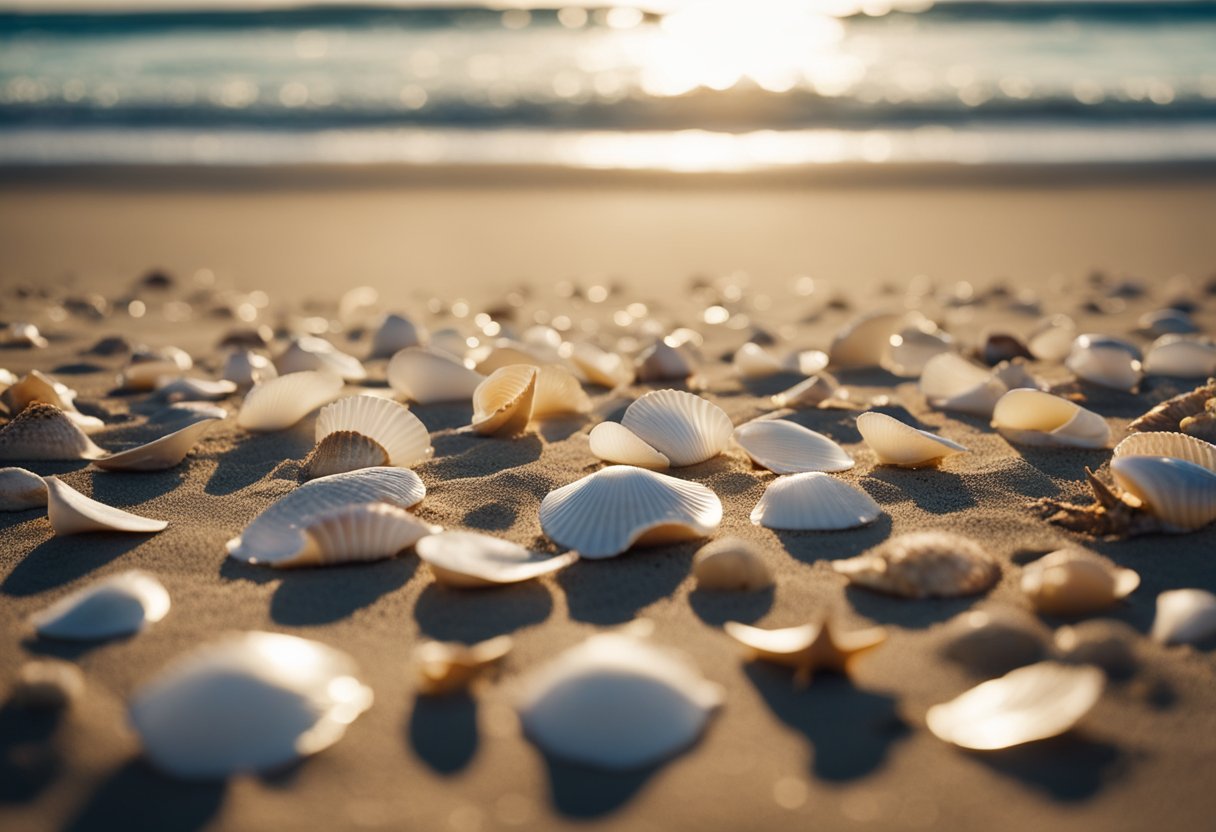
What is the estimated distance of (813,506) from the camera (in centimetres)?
222

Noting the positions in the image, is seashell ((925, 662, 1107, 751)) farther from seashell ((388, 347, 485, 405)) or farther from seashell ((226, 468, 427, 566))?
seashell ((388, 347, 485, 405))

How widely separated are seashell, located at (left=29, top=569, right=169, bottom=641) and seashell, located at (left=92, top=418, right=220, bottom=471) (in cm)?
80

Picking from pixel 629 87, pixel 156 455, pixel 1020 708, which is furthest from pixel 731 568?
pixel 629 87

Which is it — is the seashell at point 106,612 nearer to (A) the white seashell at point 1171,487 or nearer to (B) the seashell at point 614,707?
(B) the seashell at point 614,707

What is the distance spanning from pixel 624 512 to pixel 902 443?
815 mm

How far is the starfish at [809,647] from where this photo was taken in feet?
5.05

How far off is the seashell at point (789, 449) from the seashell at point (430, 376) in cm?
99

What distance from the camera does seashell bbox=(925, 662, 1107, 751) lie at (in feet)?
4.64

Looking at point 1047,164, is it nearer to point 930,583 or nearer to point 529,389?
point 529,389

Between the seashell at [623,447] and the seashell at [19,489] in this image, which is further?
the seashell at [623,447]

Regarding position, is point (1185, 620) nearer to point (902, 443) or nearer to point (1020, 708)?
point (1020, 708)

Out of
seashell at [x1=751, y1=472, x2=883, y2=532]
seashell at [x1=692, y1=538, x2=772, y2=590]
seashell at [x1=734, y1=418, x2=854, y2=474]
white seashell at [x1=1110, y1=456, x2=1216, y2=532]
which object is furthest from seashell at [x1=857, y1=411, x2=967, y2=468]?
seashell at [x1=692, y1=538, x2=772, y2=590]

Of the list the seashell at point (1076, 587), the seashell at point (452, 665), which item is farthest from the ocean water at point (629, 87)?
the seashell at point (452, 665)

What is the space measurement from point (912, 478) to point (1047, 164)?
7492 mm
